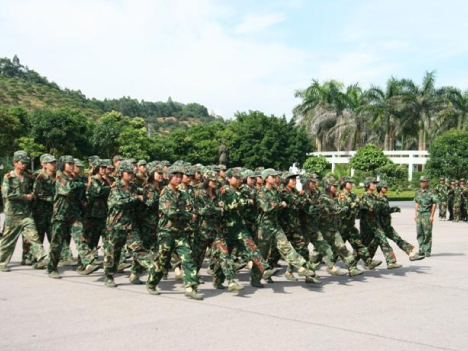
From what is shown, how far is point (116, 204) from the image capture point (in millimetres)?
8820

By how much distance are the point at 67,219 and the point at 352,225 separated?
4.79 metres

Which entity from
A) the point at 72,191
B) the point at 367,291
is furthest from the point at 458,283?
the point at 72,191

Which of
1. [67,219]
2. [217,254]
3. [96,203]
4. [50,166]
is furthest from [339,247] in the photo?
[50,166]

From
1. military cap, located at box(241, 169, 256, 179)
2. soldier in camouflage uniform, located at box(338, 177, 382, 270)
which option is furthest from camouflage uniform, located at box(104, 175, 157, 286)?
soldier in camouflage uniform, located at box(338, 177, 382, 270)

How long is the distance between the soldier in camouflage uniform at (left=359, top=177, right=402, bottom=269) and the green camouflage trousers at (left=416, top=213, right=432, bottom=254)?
299 cm

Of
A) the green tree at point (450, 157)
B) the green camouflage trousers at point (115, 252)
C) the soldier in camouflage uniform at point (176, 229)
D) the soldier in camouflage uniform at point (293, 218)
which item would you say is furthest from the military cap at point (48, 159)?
the green tree at point (450, 157)

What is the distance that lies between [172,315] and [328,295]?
2.52 meters

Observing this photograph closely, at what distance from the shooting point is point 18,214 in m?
10.5

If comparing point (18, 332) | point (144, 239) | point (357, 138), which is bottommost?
point (18, 332)

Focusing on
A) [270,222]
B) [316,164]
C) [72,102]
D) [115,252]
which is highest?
[72,102]

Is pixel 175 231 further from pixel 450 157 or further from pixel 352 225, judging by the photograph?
pixel 450 157

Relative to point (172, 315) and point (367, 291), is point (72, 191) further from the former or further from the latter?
point (367, 291)

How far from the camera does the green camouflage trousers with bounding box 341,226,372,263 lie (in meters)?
10.5

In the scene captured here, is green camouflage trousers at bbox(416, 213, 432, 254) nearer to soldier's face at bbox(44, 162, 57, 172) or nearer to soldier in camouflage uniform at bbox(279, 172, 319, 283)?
soldier in camouflage uniform at bbox(279, 172, 319, 283)
